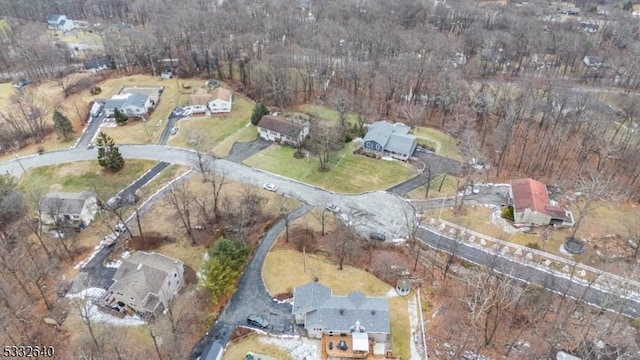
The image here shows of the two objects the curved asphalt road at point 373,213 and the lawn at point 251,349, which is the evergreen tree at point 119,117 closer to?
the curved asphalt road at point 373,213

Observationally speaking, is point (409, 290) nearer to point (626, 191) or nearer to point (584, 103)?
point (626, 191)

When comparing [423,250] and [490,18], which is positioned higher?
[490,18]

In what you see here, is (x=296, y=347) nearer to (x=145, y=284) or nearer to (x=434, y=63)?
(x=145, y=284)

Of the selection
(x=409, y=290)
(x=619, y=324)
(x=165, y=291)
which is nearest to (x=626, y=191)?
(x=619, y=324)

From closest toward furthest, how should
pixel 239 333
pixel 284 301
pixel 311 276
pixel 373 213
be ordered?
pixel 239 333 < pixel 284 301 < pixel 311 276 < pixel 373 213

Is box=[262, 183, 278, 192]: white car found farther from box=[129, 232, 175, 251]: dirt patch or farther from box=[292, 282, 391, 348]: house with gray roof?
box=[292, 282, 391, 348]: house with gray roof

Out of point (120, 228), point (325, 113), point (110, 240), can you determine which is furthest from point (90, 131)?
point (325, 113)

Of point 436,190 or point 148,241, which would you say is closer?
point 148,241
